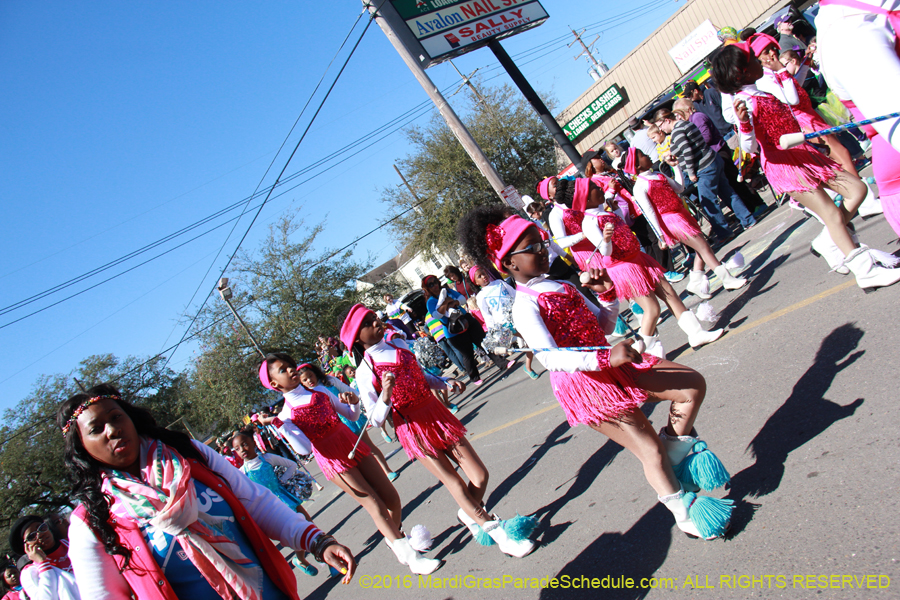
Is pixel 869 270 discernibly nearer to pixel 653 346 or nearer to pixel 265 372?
pixel 653 346

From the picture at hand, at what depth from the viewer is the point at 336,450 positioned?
4750 millimetres

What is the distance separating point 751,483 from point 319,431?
11.1 ft

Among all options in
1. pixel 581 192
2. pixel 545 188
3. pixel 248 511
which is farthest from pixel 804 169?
pixel 248 511

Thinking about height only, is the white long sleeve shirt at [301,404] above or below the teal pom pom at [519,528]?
above

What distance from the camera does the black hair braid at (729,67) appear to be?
4.25m

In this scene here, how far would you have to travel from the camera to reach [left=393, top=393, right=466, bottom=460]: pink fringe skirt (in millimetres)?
4102

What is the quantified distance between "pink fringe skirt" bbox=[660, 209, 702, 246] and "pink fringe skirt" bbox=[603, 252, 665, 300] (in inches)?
36.4

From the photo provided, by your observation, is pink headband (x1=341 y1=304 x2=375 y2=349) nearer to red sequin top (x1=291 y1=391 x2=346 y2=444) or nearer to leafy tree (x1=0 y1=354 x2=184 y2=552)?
red sequin top (x1=291 y1=391 x2=346 y2=444)

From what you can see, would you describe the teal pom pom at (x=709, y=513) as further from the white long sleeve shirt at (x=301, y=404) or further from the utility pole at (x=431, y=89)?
the utility pole at (x=431, y=89)

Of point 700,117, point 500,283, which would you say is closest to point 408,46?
point 700,117

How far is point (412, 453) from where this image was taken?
4164 mm

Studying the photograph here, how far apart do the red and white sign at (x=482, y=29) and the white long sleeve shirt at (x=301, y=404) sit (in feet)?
34.8

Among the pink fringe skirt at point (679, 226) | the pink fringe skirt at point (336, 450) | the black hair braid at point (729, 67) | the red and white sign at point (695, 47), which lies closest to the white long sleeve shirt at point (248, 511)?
the pink fringe skirt at point (336, 450)

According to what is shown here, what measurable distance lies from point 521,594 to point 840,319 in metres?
2.98
